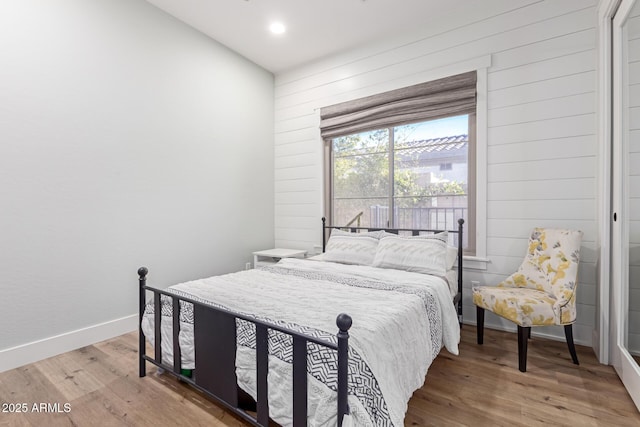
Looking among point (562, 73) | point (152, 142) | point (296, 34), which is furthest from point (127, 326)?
point (562, 73)

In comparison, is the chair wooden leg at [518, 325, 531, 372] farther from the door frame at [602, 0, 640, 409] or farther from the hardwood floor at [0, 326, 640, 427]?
the door frame at [602, 0, 640, 409]

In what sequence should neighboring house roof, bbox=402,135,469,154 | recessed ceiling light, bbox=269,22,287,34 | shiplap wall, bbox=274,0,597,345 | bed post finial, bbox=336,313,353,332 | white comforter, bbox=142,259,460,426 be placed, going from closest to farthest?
bed post finial, bbox=336,313,353,332 < white comforter, bbox=142,259,460,426 < shiplap wall, bbox=274,0,597,345 < neighboring house roof, bbox=402,135,469,154 < recessed ceiling light, bbox=269,22,287,34

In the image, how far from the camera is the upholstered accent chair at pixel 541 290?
214cm

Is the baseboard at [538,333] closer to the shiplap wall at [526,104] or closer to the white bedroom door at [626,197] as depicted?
the shiplap wall at [526,104]

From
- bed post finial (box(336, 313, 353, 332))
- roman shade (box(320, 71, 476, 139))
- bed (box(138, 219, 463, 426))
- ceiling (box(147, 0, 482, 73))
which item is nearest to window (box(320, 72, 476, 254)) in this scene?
roman shade (box(320, 71, 476, 139))

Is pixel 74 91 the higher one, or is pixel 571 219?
pixel 74 91

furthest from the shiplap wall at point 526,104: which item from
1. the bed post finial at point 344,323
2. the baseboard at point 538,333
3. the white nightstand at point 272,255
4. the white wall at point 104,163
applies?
the bed post finial at point 344,323

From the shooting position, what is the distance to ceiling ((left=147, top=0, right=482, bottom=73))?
9.61 feet

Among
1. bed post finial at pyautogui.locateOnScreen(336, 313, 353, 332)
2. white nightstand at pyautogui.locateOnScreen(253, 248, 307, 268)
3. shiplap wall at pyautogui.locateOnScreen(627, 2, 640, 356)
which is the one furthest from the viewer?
white nightstand at pyautogui.locateOnScreen(253, 248, 307, 268)

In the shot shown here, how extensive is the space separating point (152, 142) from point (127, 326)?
170 cm

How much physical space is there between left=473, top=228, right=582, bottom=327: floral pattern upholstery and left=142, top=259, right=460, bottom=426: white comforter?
0.40m

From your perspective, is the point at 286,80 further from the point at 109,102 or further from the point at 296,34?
the point at 109,102

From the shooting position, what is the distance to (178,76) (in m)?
3.21

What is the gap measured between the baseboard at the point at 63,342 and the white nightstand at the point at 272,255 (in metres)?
1.38
